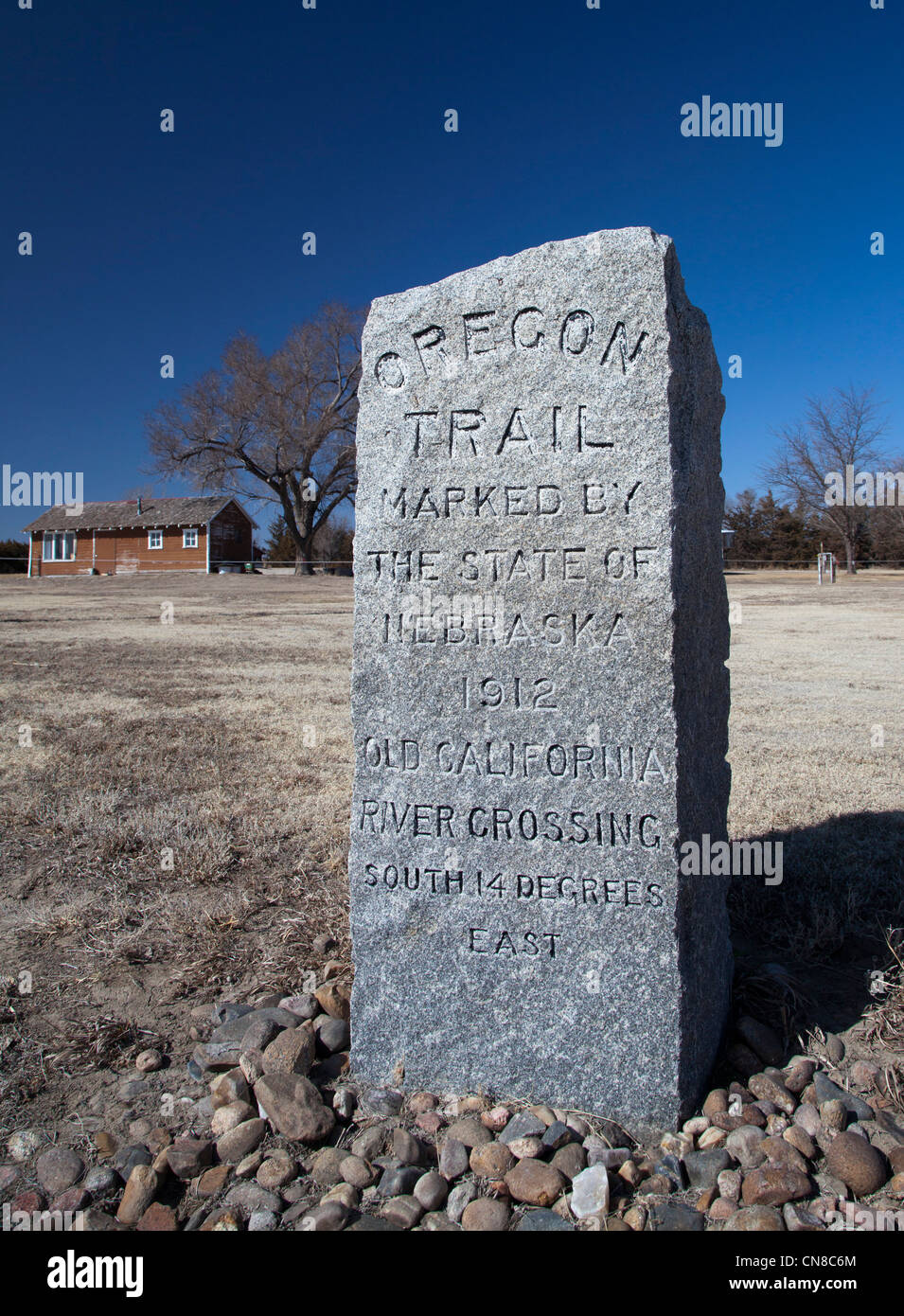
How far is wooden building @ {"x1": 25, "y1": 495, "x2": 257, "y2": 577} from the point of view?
4362cm

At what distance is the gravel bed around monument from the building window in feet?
157

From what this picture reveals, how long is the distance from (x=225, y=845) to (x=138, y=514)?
1743 inches

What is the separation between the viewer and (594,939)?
2363mm

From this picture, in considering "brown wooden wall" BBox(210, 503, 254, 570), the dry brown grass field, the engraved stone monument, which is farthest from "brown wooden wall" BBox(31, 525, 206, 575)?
the engraved stone monument

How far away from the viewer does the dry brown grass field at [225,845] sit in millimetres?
2938

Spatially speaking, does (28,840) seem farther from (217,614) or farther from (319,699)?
(217,614)

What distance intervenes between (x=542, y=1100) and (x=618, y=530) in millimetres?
1653

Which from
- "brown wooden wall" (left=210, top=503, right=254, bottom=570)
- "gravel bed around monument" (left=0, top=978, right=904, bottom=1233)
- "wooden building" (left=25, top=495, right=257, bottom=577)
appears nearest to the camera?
"gravel bed around monument" (left=0, top=978, right=904, bottom=1233)
